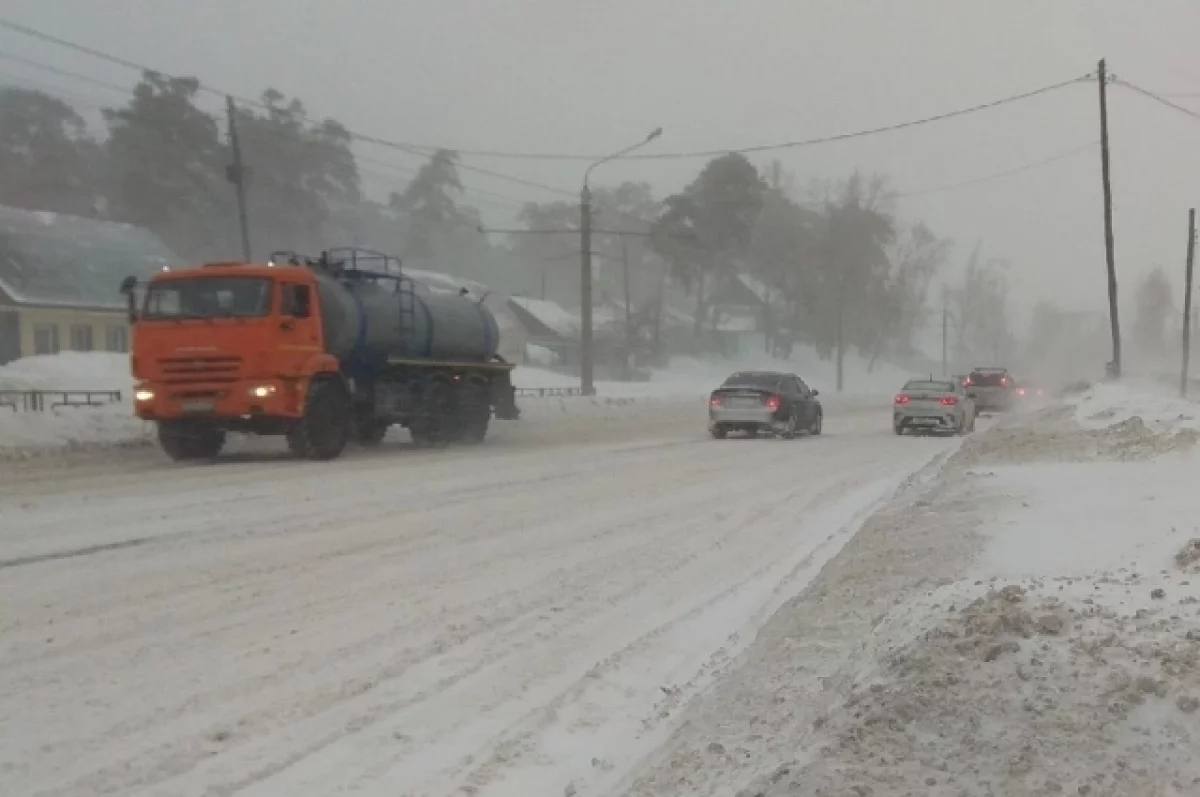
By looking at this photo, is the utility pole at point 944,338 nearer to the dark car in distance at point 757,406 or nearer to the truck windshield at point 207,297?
the dark car in distance at point 757,406

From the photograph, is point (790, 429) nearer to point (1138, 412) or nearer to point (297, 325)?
point (1138, 412)

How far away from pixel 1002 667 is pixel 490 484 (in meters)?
11.2

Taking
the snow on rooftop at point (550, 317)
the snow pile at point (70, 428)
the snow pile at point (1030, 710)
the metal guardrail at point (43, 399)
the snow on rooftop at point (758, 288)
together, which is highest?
the snow on rooftop at point (758, 288)

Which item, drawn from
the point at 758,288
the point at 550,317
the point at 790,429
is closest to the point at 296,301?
the point at 790,429

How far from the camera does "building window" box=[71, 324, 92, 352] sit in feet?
156

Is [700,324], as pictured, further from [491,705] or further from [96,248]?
[491,705]

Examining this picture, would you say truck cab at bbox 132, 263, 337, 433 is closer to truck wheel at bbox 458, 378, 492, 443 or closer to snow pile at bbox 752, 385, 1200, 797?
truck wheel at bbox 458, 378, 492, 443

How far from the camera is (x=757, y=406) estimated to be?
85.4ft

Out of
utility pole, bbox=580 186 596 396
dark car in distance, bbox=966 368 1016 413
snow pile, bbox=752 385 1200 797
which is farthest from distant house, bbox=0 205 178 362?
snow pile, bbox=752 385 1200 797

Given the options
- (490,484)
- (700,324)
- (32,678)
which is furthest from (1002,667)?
(700,324)

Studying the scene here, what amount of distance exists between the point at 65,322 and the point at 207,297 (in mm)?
31718

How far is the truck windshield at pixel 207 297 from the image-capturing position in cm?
1877

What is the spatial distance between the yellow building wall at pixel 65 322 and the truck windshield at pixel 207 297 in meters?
29.0

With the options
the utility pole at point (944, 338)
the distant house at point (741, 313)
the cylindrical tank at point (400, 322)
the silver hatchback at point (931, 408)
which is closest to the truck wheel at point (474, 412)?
the cylindrical tank at point (400, 322)
